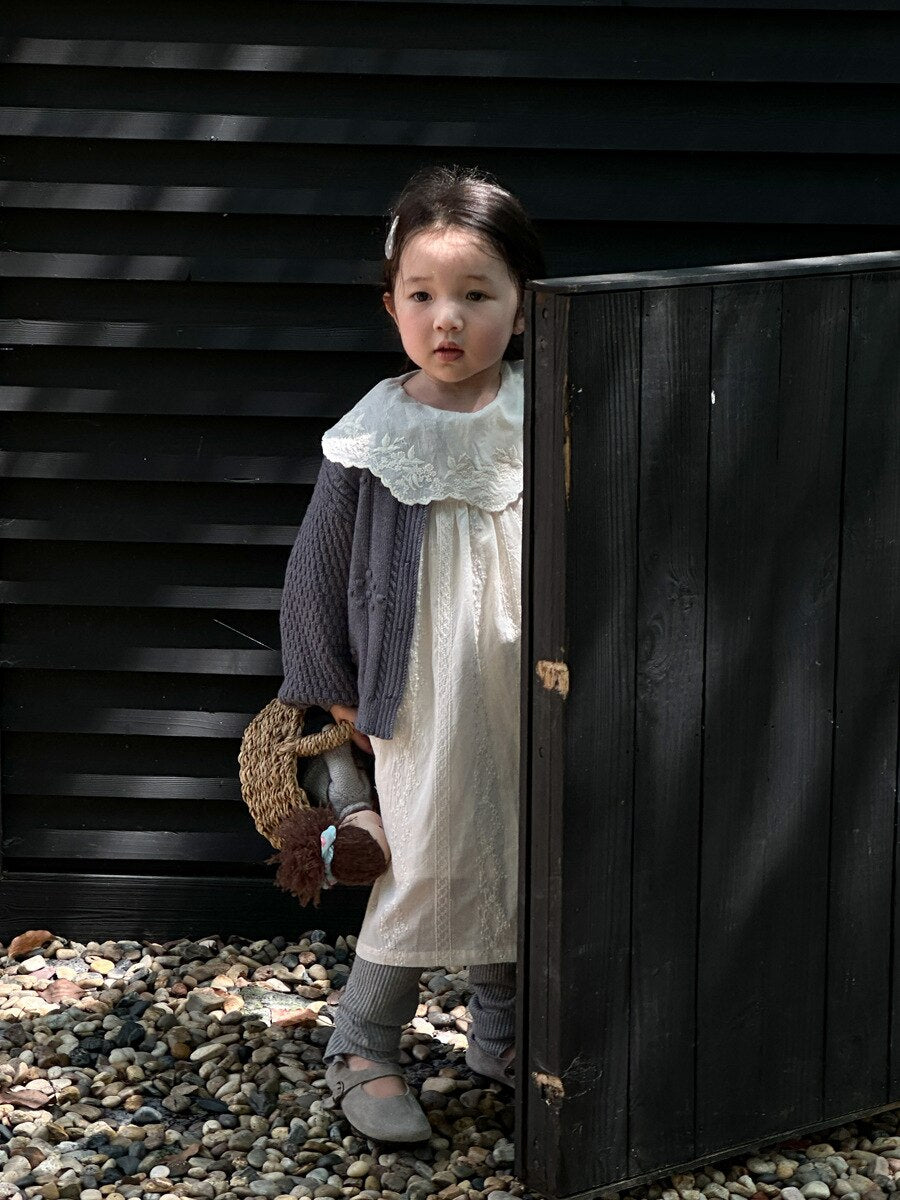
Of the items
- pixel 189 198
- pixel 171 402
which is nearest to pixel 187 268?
pixel 189 198

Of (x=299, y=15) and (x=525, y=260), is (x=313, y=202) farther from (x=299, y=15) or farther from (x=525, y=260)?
(x=525, y=260)

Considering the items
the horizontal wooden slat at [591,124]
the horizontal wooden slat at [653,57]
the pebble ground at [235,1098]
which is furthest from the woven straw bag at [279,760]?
the horizontal wooden slat at [653,57]

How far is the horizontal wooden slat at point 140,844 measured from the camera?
11.8 feet

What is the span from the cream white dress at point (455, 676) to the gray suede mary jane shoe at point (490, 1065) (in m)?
0.36

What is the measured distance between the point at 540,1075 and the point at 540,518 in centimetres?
86

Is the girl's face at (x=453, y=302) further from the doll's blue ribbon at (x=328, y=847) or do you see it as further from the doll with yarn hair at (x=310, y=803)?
the doll's blue ribbon at (x=328, y=847)

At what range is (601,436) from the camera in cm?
232

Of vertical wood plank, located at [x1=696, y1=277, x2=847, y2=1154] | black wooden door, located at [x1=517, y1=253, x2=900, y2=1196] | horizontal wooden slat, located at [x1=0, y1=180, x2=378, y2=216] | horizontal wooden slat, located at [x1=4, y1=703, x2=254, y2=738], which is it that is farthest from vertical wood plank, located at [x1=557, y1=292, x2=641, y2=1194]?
horizontal wooden slat, located at [x1=4, y1=703, x2=254, y2=738]

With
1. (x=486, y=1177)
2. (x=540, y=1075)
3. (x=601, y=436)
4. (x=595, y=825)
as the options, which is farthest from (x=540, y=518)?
(x=486, y=1177)

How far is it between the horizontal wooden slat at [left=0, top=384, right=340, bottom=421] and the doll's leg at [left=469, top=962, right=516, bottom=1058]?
1194 millimetres

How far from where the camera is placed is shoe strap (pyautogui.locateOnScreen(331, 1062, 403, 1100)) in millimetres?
2871

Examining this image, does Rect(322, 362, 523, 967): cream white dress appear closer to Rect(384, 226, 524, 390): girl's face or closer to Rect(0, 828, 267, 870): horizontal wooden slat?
Rect(384, 226, 524, 390): girl's face

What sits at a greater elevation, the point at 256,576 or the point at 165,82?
the point at 165,82

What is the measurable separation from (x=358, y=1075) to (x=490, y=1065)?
0.93 ft
